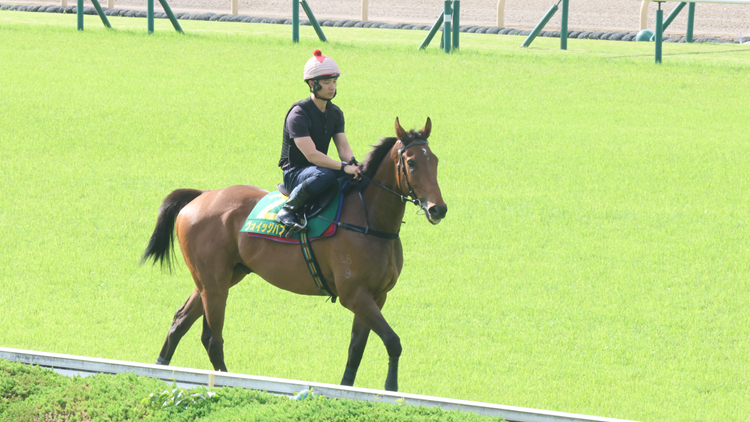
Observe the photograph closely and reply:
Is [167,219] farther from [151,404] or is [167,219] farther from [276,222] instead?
[151,404]

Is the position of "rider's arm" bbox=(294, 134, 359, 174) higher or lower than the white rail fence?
higher

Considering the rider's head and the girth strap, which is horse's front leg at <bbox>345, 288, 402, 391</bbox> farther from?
the rider's head

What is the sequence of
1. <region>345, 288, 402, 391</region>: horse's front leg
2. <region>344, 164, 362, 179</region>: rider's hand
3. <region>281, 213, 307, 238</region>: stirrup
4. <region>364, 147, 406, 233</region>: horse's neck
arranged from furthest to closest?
1. <region>281, 213, 307, 238</region>: stirrup
2. <region>344, 164, 362, 179</region>: rider's hand
3. <region>364, 147, 406, 233</region>: horse's neck
4. <region>345, 288, 402, 391</region>: horse's front leg

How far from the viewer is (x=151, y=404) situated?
6.28m

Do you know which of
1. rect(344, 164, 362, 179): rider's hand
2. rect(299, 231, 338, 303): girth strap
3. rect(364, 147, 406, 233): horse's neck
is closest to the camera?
rect(364, 147, 406, 233): horse's neck

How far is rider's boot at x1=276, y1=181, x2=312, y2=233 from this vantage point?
714cm

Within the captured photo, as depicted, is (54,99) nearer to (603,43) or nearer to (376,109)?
(376,109)

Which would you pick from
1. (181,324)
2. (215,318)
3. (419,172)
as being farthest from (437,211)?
(181,324)

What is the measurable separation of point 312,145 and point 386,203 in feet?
2.73

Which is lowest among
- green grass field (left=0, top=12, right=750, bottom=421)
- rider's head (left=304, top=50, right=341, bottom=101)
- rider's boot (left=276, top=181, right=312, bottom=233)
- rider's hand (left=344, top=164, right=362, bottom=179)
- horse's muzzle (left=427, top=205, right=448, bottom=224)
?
green grass field (left=0, top=12, right=750, bottom=421)

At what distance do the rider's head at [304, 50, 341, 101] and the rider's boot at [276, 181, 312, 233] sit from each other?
0.81 m

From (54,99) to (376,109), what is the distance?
7.57 m

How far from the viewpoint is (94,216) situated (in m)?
13.5

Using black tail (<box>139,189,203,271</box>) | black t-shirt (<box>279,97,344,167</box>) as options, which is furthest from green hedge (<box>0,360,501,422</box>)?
black t-shirt (<box>279,97,344,167</box>)
